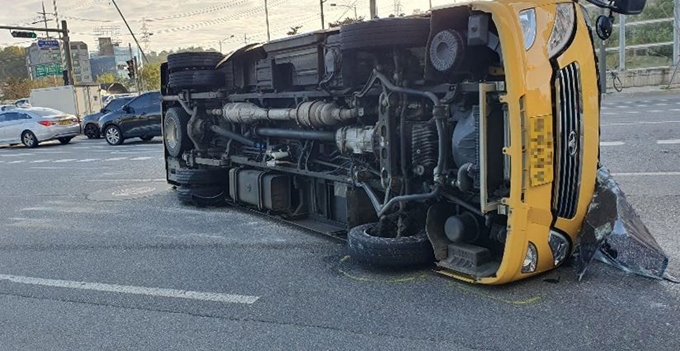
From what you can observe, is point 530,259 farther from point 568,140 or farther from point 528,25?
point 528,25

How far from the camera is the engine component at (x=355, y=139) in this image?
5.51m

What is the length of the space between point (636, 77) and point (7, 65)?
328 feet

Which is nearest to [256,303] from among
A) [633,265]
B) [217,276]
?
[217,276]

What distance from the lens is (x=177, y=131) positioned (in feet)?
30.2

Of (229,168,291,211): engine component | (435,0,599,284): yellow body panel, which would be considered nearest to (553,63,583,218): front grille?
(435,0,599,284): yellow body panel

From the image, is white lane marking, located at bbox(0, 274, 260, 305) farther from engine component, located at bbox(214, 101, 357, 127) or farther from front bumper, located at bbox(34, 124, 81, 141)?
front bumper, located at bbox(34, 124, 81, 141)

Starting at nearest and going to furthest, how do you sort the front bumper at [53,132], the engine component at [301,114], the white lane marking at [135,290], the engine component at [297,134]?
the white lane marking at [135,290], the engine component at [301,114], the engine component at [297,134], the front bumper at [53,132]

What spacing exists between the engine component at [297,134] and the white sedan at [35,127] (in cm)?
1774

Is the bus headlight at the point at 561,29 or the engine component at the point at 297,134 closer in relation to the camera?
the bus headlight at the point at 561,29

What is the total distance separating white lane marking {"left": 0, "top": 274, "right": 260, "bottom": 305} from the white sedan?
18.6 m

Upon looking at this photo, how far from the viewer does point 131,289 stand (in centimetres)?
514

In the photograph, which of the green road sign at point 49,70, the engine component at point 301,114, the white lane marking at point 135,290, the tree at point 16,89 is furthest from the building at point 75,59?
the white lane marking at point 135,290

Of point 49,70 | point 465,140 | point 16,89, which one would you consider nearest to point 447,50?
point 465,140

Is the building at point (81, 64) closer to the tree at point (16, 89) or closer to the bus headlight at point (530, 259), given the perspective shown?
the tree at point (16, 89)
